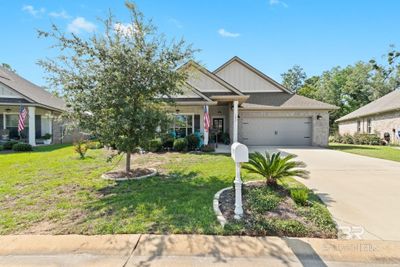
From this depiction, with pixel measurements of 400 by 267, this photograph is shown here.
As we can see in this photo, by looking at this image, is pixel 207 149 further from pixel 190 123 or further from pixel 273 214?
pixel 273 214

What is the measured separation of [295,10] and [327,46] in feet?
36.0

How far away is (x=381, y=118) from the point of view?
73.4 feet

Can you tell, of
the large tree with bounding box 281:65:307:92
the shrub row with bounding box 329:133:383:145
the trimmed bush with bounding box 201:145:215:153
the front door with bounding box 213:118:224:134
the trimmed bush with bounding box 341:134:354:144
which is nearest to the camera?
the trimmed bush with bounding box 201:145:215:153

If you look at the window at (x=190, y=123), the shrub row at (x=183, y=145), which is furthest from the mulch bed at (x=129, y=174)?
the window at (x=190, y=123)

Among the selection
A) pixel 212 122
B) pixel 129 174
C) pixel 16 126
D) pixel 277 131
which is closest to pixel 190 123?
pixel 212 122

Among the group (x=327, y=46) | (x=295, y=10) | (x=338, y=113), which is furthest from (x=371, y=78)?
(x=295, y=10)

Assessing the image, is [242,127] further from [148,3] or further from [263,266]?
[263,266]

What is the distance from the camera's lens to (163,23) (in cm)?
769

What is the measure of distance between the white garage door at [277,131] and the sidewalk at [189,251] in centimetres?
1518

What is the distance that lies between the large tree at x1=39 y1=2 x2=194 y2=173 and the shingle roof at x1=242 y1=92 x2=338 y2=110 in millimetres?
11897

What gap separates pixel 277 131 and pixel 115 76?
14494mm

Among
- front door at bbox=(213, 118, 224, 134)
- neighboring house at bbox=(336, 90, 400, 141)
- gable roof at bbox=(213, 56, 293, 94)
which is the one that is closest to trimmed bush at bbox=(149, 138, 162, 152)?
front door at bbox=(213, 118, 224, 134)

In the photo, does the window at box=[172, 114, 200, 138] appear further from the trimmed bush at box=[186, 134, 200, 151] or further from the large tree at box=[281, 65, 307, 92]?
the large tree at box=[281, 65, 307, 92]

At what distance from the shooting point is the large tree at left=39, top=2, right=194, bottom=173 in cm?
666
